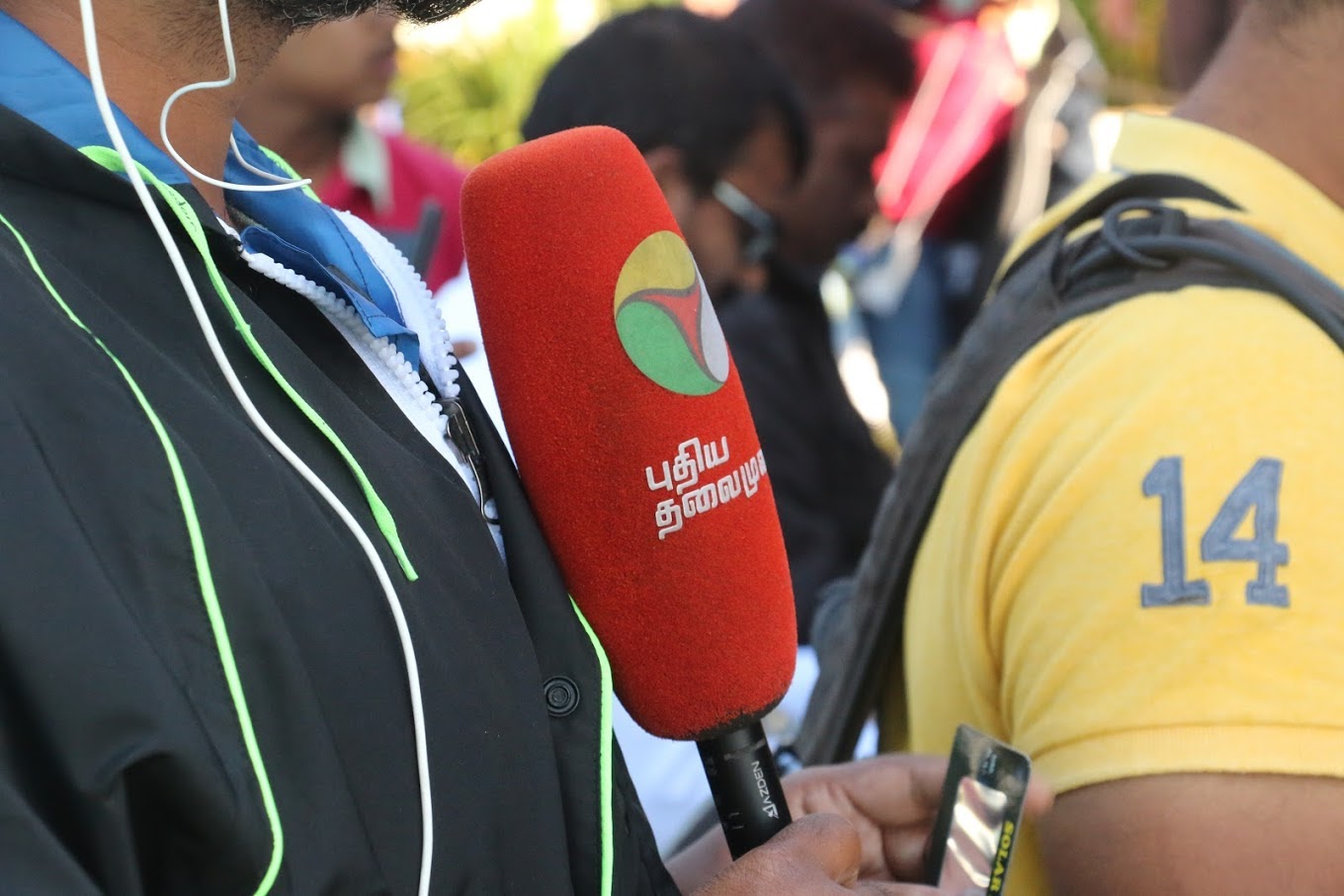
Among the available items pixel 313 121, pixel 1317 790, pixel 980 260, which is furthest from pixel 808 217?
pixel 1317 790

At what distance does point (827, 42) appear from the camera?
440 centimetres

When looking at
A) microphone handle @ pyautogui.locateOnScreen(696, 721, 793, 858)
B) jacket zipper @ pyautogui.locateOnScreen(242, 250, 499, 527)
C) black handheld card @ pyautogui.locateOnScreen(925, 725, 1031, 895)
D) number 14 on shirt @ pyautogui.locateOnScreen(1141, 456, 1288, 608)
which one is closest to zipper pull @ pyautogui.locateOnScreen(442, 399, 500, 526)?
jacket zipper @ pyautogui.locateOnScreen(242, 250, 499, 527)

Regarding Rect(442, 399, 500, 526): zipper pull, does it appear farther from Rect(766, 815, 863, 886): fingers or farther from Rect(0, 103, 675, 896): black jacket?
Rect(766, 815, 863, 886): fingers

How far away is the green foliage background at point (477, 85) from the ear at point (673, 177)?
353cm

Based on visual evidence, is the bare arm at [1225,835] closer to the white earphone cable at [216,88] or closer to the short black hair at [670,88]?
the white earphone cable at [216,88]

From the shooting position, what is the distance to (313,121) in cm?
343

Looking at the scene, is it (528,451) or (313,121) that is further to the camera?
(313,121)

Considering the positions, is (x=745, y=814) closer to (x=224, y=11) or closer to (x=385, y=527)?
(x=385, y=527)

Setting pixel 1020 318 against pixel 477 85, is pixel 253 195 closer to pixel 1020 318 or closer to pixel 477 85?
pixel 1020 318

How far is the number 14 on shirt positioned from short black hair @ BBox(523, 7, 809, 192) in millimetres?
1756

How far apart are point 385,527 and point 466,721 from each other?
0.13 m

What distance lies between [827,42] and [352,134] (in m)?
1.50

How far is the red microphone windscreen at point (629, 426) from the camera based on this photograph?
1.09 m

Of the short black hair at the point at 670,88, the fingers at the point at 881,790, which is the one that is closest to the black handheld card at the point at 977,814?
the fingers at the point at 881,790
